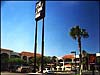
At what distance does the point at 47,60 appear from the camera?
351 ft

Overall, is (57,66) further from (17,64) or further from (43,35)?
(43,35)

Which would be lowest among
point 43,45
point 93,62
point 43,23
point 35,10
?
point 93,62

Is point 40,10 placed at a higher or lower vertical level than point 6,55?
higher

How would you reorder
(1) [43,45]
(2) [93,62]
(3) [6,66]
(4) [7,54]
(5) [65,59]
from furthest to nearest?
1. (5) [65,59]
2. (4) [7,54]
3. (3) [6,66]
4. (1) [43,45]
5. (2) [93,62]

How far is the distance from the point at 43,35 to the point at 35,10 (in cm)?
499

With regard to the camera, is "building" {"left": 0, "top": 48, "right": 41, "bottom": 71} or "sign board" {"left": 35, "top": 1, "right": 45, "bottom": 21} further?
"building" {"left": 0, "top": 48, "right": 41, "bottom": 71}

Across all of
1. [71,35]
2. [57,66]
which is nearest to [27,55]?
[57,66]

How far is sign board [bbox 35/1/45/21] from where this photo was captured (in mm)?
32191

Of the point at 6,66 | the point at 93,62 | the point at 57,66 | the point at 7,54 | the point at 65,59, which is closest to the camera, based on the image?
the point at 93,62

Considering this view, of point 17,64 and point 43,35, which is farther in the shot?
point 17,64

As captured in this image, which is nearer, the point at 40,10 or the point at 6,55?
the point at 40,10

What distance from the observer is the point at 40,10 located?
3294 centimetres

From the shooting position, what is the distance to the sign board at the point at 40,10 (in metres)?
32.2

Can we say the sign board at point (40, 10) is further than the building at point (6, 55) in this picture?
No
